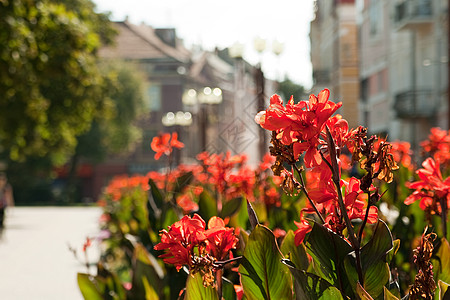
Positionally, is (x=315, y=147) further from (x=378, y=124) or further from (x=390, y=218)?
(x=378, y=124)

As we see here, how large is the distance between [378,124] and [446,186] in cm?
3085

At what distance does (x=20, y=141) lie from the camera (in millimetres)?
26984

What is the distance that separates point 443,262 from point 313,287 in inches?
23.9

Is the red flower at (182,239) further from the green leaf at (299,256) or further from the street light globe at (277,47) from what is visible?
the street light globe at (277,47)

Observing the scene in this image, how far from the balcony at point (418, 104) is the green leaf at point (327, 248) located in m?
25.5

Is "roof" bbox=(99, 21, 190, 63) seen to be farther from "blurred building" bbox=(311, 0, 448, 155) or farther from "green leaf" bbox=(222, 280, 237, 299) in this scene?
"green leaf" bbox=(222, 280, 237, 299)

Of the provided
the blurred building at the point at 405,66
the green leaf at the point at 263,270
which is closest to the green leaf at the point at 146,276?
the green leaf at the point at 263,270

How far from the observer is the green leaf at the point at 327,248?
1852 mm

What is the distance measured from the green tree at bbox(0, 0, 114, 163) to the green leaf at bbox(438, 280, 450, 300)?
502 inches

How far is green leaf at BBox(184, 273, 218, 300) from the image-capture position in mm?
1966

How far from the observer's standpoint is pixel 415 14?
87.9 ft

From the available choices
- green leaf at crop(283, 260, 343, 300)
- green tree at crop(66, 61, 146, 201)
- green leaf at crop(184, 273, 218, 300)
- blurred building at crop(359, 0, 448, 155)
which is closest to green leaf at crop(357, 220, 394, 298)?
green leaf at crop(283, 260, 343, 300)

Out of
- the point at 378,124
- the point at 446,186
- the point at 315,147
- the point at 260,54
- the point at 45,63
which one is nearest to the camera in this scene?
the point at 315,147

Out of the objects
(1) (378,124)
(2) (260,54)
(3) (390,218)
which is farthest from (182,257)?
(1) (378,124)
